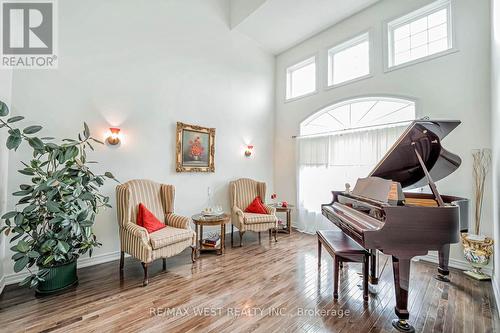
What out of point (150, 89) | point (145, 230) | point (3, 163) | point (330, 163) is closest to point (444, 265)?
point (330, 163)

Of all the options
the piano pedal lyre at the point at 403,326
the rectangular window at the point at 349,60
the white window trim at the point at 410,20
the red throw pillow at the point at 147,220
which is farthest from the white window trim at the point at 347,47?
the red throw pillow at the point at 147,220

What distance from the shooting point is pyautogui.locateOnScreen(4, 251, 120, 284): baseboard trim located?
2.51 meters

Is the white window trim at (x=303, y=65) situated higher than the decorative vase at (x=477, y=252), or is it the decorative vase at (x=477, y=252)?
the white window trim at (x=303, y=65)

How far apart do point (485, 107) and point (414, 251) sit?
2.61 metres

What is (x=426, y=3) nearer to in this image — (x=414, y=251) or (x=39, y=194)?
Answer: (x=414, y=251)

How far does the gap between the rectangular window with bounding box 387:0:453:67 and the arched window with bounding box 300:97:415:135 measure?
0.70m

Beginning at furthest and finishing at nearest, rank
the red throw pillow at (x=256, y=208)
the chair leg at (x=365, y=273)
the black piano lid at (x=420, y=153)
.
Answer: the red throw pillow at (x=256, y=208)
the chair leg at (x=365, y=273)
the black piano lid at (x=420, y=153)

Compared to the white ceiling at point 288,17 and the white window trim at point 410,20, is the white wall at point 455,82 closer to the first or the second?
the white window trim at point 410,20

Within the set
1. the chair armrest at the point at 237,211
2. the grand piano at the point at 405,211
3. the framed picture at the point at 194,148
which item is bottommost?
the chair armrest at the point at 237,211

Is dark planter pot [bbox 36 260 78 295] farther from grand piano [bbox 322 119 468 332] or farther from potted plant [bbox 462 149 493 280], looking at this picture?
potted plant [bbox 462 149 493 280]

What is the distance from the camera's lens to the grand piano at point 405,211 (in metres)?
1.74

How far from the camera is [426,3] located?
349cm

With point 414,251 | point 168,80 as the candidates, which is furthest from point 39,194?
point 414,251

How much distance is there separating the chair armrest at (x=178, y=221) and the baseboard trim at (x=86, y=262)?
91cm
